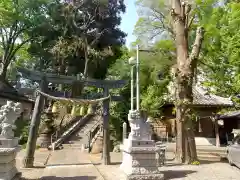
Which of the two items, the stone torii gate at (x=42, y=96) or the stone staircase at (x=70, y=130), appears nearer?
the stone torii gate at (x=42, y=96)

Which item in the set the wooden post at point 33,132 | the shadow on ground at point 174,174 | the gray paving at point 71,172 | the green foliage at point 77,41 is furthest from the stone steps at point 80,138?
the shadow on ground at point 174,174

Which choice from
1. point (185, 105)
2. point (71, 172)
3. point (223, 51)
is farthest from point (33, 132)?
point (223, 51)

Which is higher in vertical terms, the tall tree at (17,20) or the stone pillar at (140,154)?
the tall tree at (17,20)

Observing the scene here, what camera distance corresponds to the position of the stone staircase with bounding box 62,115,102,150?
18484mm

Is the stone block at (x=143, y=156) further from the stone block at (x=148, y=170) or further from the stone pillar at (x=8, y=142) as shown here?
the stone pillar at (x=8, y=142)

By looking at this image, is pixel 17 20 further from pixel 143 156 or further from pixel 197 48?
pixel 143 156

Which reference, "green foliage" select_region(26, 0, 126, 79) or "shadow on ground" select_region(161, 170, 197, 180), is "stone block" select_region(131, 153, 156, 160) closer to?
"shadow on ground" select_region(161, 170, 197, 180)

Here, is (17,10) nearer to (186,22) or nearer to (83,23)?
(83,23)

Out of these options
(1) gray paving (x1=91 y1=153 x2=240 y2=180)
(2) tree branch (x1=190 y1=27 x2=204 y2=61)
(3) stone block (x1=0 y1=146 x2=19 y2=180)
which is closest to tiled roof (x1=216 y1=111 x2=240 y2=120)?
(1) gray paving (x1=91 y1=153 x2=240 y2=180)

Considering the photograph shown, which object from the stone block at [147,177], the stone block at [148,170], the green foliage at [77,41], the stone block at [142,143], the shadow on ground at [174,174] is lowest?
the shadow on ground at [174,174]

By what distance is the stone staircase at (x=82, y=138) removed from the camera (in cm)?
1848

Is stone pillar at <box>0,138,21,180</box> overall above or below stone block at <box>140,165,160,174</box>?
above

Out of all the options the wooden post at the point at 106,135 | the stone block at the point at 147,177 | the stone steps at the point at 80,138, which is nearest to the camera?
the stone block at the point at 147,177

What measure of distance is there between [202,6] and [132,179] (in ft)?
54.6
